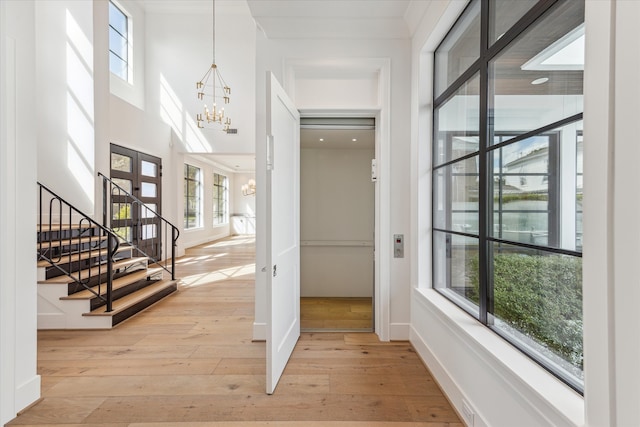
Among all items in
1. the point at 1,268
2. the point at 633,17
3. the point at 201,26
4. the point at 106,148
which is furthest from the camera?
the point at 201,26

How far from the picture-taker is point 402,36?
2.71 m

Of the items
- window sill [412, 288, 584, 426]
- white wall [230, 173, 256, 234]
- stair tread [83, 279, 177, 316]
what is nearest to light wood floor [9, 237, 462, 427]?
stair tread [83, 279, 177, 316]

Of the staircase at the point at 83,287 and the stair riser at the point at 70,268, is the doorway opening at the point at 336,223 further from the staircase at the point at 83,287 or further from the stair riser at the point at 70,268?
the stair riser at the point at 70,268

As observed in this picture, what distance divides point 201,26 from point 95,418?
8097 mm

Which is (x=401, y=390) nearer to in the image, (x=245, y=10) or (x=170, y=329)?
(x=170, y=329)

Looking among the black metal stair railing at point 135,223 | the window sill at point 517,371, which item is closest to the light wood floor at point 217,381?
the window sill at point 517,371

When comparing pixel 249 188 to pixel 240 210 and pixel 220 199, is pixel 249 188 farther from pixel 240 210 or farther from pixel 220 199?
pixel 240 210

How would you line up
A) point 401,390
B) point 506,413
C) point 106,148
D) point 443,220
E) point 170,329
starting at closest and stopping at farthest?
point 506,413 < point 401,390 < point 443,220 < point 170,329 < point 106,148

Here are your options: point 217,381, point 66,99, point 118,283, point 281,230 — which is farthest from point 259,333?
point 66,99

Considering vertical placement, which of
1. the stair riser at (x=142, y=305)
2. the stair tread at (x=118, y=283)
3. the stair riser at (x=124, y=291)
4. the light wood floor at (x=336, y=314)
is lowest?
the light wood floor at (x=336, y=314)

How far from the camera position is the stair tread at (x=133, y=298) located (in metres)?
3.13

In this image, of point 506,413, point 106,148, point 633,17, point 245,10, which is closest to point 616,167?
point 633,17

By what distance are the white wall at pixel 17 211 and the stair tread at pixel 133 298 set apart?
1270 mm

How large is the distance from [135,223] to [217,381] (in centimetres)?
517
